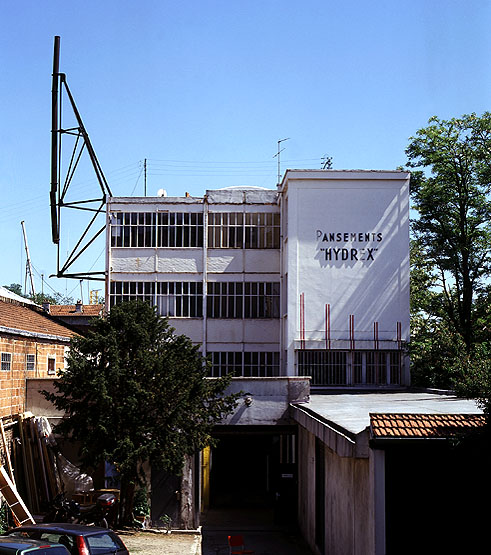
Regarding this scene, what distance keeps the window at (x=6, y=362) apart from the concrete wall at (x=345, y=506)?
9552 millimetres

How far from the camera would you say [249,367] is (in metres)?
38.6

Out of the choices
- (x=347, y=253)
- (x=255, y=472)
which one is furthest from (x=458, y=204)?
(x=255, y=472)

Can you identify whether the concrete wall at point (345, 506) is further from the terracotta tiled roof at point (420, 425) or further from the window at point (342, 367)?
the window at point (342, 367)

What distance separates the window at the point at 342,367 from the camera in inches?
1416

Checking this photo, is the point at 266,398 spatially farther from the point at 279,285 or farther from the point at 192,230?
the point at 192,230

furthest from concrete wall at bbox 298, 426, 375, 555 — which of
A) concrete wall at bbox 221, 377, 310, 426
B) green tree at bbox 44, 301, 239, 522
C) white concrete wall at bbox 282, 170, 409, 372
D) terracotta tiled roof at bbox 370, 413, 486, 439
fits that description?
white concrete wall at bbox 282, 170, 409, 372

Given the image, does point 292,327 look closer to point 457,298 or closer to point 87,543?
point 457,298

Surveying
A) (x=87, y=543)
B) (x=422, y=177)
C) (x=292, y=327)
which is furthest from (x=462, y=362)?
(x=422, y=177)

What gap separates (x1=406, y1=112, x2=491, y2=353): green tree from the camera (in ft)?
129

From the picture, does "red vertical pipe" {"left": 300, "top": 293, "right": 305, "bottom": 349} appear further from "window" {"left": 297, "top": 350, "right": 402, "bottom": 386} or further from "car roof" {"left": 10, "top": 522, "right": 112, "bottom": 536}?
"car roof" {"left": 10, "top": 522, "right": 112, "bottom": 536}

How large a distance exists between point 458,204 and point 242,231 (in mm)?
11111

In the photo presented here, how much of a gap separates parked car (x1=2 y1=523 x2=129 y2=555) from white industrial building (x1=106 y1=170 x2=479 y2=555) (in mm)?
13333

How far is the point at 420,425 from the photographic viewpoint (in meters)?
13.8

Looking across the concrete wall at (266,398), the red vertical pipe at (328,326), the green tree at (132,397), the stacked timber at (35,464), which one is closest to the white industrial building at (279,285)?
the red vertical pipe at (328,326)
